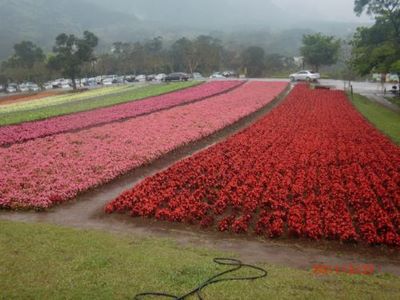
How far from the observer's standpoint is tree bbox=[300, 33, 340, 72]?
69.6 meters

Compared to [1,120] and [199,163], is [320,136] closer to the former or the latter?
[199,163]

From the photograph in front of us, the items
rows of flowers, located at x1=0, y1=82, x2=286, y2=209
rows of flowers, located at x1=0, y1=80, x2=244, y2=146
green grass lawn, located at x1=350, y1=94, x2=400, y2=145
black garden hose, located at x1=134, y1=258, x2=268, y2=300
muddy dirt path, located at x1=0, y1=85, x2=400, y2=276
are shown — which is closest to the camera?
black garden hose, located at x1=134, y1=258, x2=268, y2=300

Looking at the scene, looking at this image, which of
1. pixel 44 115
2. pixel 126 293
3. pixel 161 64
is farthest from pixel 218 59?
pixel 126 293

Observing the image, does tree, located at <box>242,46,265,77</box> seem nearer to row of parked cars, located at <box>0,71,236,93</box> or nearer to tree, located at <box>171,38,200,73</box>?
row of parked cars, located at <box>0,71,236,93</box>

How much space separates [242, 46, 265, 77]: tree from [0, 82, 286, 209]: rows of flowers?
197ft

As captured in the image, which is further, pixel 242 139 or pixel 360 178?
pixel 242 139

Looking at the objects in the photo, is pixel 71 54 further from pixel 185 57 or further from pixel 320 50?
pixel 320 50

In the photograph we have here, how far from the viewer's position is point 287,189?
12.0m

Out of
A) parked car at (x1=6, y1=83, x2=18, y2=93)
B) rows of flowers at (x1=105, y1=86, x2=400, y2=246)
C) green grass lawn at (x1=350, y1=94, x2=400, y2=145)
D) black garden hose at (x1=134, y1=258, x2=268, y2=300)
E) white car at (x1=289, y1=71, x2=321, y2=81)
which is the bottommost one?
black garden hose at (x1=134, y1=258, x2=268, y2=300)

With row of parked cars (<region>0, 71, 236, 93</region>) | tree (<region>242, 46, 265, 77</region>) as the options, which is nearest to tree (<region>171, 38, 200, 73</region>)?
row of parked cars (<region>0, 71, 236, 93</region>)

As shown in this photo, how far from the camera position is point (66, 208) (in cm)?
1149

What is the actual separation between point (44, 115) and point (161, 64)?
68919 millimetres

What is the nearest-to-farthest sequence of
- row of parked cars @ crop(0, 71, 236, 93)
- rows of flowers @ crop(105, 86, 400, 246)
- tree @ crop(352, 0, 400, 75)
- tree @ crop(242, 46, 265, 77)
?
rows of flowers @ crop(105, 86, 400, 246) < tree @ crop(352, 0, 400, 75) < row of parked cars @ crop(0, 71, 236, 93) < tree @ crop(242, 46, 265, 77)

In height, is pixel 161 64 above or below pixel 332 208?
above
